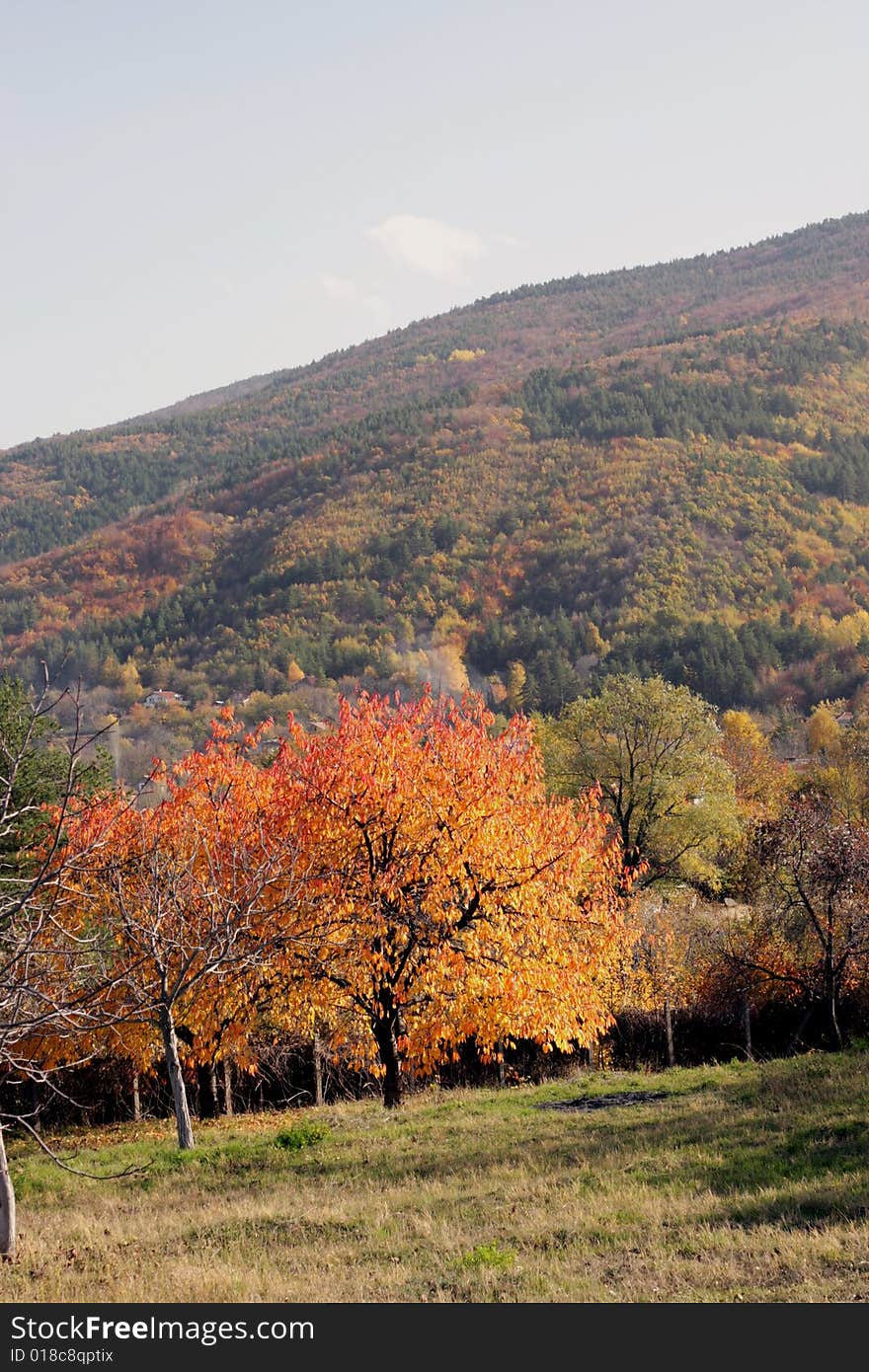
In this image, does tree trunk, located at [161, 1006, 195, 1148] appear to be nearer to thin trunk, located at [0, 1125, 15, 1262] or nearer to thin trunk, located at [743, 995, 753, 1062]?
thin trunk, located at [0, 1125, 15, 1262]

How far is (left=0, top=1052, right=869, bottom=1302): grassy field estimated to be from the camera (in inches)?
373

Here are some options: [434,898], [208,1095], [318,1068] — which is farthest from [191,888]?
[208,1095]

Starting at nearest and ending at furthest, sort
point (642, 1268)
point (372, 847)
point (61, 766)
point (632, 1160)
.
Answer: point (642, 1268)
point (632, 1160)
point (372, 847)
point (61, 766)

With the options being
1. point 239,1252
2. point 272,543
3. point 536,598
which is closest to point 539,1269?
point 239,1252

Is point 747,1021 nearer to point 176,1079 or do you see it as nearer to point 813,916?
point 813,916

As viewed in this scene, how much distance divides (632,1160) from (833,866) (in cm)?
1491

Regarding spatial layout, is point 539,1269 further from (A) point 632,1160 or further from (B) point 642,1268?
(A) point 632,1160

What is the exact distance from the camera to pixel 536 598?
159750 mm

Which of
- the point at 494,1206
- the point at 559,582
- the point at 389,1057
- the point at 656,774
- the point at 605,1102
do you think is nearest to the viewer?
the point at 494,1206

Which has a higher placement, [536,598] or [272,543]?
[272,543]

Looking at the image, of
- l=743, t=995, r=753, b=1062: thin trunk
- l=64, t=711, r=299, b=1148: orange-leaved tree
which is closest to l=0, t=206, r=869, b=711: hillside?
l=743, t=995, r=753, b=1062: thin trunk

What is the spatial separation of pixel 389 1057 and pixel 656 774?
26.2m
